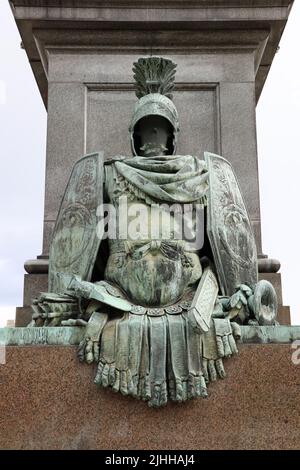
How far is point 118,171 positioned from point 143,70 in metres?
1.11

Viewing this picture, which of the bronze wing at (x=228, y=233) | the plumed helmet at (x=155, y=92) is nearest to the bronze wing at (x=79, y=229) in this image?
the plumed helmet at (x=155, y=92)

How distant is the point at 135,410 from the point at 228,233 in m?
1.81

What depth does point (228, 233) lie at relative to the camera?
20.3 feet

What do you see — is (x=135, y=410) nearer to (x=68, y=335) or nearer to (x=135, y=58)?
(x=68, y=335)

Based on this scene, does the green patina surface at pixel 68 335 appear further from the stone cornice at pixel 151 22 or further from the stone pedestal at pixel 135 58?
the stone cornice at pixel 151 22

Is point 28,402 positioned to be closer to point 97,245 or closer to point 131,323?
point 131,323

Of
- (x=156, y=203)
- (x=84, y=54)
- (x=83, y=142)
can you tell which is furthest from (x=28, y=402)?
(x=84, y=54)

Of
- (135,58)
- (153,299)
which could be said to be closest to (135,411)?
(153,299)

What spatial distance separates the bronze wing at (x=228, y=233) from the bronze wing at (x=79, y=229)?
0.96 meters

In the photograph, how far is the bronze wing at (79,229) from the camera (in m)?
6.09

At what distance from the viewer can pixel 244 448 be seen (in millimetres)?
5051

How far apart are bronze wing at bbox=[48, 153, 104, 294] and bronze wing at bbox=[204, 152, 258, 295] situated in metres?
0.96

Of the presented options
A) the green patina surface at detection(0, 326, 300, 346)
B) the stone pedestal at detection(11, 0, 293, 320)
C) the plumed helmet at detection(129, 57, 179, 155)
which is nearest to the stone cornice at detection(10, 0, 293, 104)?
the stone pedestal at detection(11, 0, 293, 320)

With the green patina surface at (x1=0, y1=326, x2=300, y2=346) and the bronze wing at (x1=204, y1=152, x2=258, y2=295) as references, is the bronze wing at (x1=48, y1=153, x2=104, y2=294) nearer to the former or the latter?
the green patina surface at (x1=0, y1=326, x2=300, y2=346)
